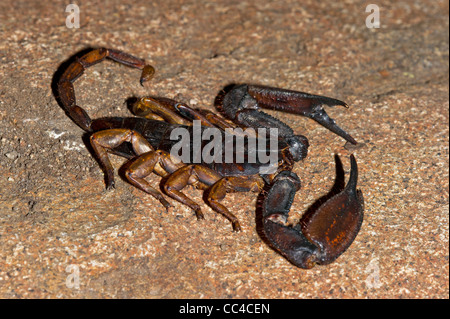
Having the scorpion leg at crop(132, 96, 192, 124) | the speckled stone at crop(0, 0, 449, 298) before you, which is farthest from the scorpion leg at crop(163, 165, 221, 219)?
the scorpion leg at crop(132, 96, 192, 124)

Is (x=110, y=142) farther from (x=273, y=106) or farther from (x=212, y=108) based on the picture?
(x=273, y=106)

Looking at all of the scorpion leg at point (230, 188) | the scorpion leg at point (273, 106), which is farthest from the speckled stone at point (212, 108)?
the scorpion leg at point (273, 106)

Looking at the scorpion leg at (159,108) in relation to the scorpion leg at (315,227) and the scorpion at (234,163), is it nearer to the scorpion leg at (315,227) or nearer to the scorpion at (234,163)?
the scorpion at (234,163)

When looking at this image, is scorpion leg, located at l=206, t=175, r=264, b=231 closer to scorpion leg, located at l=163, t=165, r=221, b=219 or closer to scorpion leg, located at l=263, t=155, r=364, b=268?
scorpion leg, located at l=163, t=165, r=221, b=219

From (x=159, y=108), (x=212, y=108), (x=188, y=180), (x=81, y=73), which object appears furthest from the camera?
(x=212, y=108)

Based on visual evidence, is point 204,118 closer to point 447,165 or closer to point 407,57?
point 447,165

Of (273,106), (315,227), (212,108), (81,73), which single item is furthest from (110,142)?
(315,227)

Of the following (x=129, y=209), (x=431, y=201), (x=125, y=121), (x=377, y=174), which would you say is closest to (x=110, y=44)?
(x=125, y=121)
